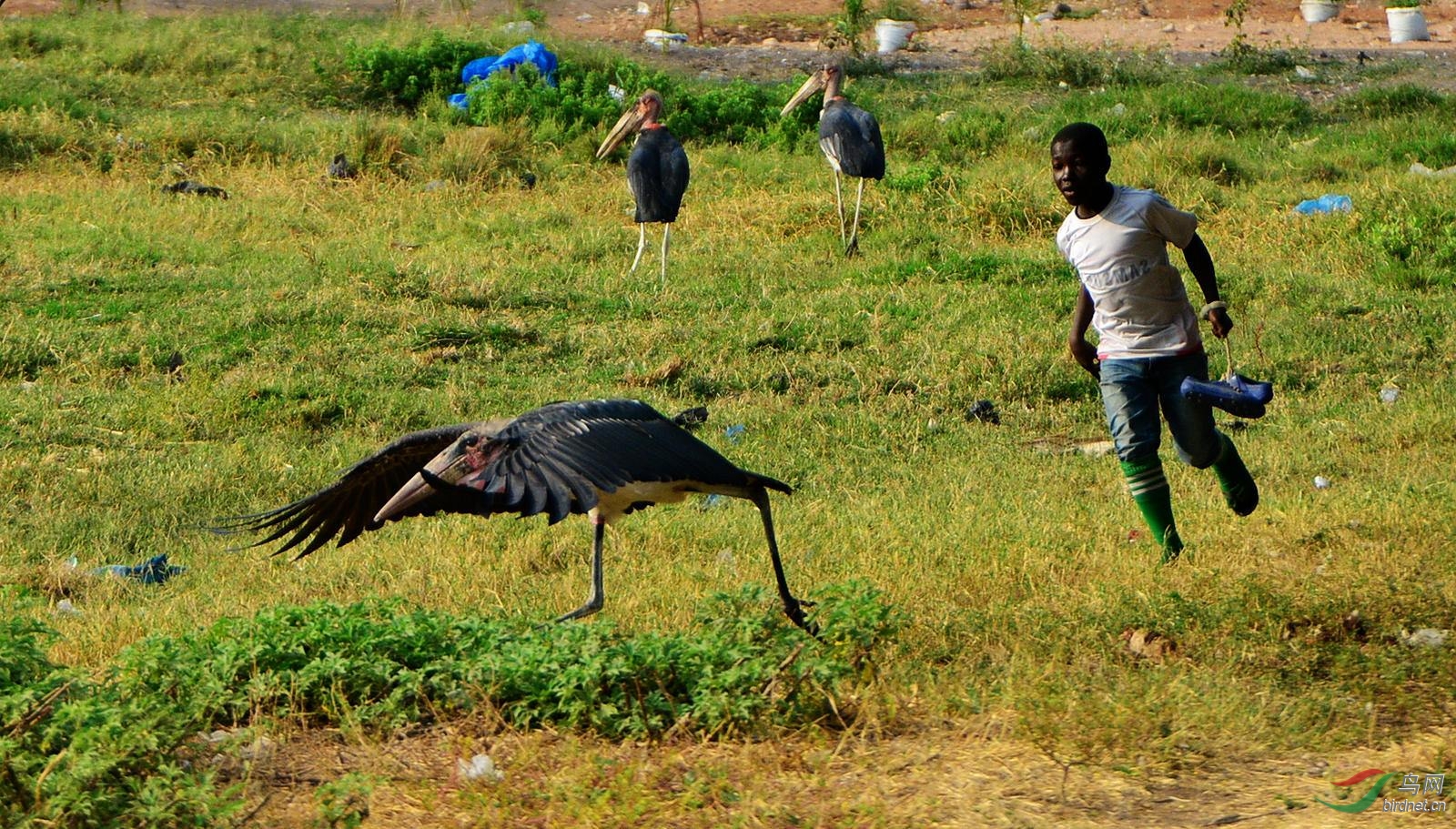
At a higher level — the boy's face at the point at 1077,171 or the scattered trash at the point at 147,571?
the boy's face at the point at 1077,171

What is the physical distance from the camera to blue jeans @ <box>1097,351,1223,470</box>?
4.74m

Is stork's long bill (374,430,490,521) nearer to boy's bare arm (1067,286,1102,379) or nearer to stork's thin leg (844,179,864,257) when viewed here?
boy's bare arm (1067,286,1102,379)

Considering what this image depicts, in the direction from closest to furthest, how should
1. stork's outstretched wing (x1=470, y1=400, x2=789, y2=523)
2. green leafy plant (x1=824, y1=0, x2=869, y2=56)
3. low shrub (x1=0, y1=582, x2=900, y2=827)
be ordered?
low shrub (x1=0, y1=582, x2=900, y2=827)
stork's outstretched wing (x1=470, y1=400, x2=789, y2=523)
green leafy plant (x1=824, y1=0, x2=869, y2=56)

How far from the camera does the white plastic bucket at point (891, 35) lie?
17953 millimetres

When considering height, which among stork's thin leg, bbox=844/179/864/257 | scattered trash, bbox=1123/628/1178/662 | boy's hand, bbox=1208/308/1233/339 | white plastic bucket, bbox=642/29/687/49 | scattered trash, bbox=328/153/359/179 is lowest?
scattered trash, bbox=1123/628/1178/662

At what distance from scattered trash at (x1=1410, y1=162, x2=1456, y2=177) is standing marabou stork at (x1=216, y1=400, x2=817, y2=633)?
7843 mm

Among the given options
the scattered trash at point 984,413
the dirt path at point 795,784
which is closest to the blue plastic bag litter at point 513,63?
the scattered trash at point 984,413

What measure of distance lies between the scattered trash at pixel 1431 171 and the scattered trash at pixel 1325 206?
0.80 m

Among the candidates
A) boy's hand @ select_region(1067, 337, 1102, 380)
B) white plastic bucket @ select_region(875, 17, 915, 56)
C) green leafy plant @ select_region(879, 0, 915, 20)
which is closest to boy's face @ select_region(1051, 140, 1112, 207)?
boy's hand @ select_region(1067, 337, 1102, 380)

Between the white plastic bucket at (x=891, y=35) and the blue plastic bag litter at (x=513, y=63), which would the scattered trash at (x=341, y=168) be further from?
the white plastic bucket at (x=891, y=35)

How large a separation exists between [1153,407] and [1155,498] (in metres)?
0.27

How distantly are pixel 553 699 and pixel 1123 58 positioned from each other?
12444 millimetres

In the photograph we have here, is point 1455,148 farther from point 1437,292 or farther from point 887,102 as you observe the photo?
point 887,102

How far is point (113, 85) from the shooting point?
41.1ft
